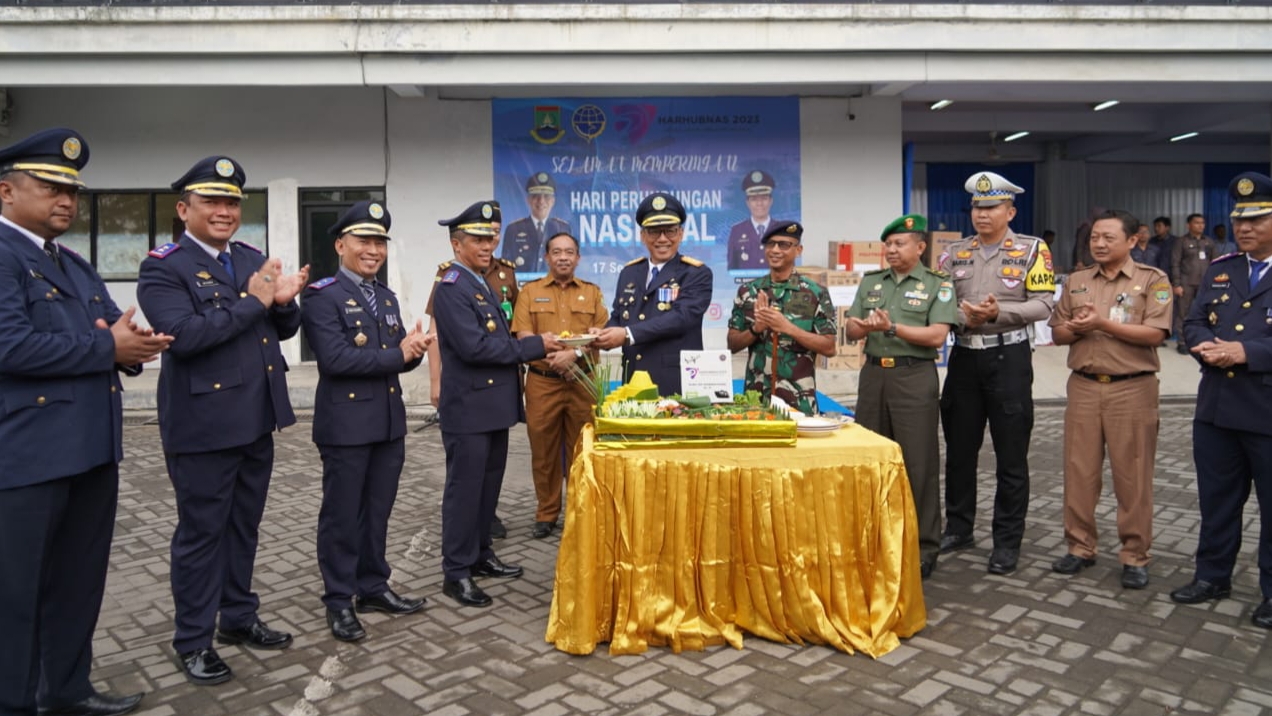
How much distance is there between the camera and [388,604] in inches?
169

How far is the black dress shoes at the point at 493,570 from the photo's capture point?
4.80 metres

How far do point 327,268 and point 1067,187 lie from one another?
16158 millimetres

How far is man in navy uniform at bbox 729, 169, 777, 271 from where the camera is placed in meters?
12.4

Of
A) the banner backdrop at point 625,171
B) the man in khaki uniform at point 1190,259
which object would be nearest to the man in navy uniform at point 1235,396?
the banner backdrop at point 625,171

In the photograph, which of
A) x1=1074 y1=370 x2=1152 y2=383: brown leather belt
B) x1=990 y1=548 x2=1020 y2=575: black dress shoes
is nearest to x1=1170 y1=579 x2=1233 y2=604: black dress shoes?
x1=990 y1=548 x2=1020 y2=575: black dress shoes

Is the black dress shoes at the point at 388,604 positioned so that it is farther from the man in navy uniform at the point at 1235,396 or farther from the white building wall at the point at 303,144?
the white building wall at the point at 303,144

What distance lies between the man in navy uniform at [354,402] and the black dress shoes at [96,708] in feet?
2.93

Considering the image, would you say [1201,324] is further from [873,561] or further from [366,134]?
[366,134]

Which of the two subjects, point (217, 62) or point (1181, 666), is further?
point (217, 62)

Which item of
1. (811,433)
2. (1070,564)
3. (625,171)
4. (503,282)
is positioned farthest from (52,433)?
(625,171)

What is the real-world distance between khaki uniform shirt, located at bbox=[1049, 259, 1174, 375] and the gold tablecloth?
163 centimetres

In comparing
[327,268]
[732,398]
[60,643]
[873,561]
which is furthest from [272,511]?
[327,268]

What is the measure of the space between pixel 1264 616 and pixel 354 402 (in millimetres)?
4269

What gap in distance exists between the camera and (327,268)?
12.4m
